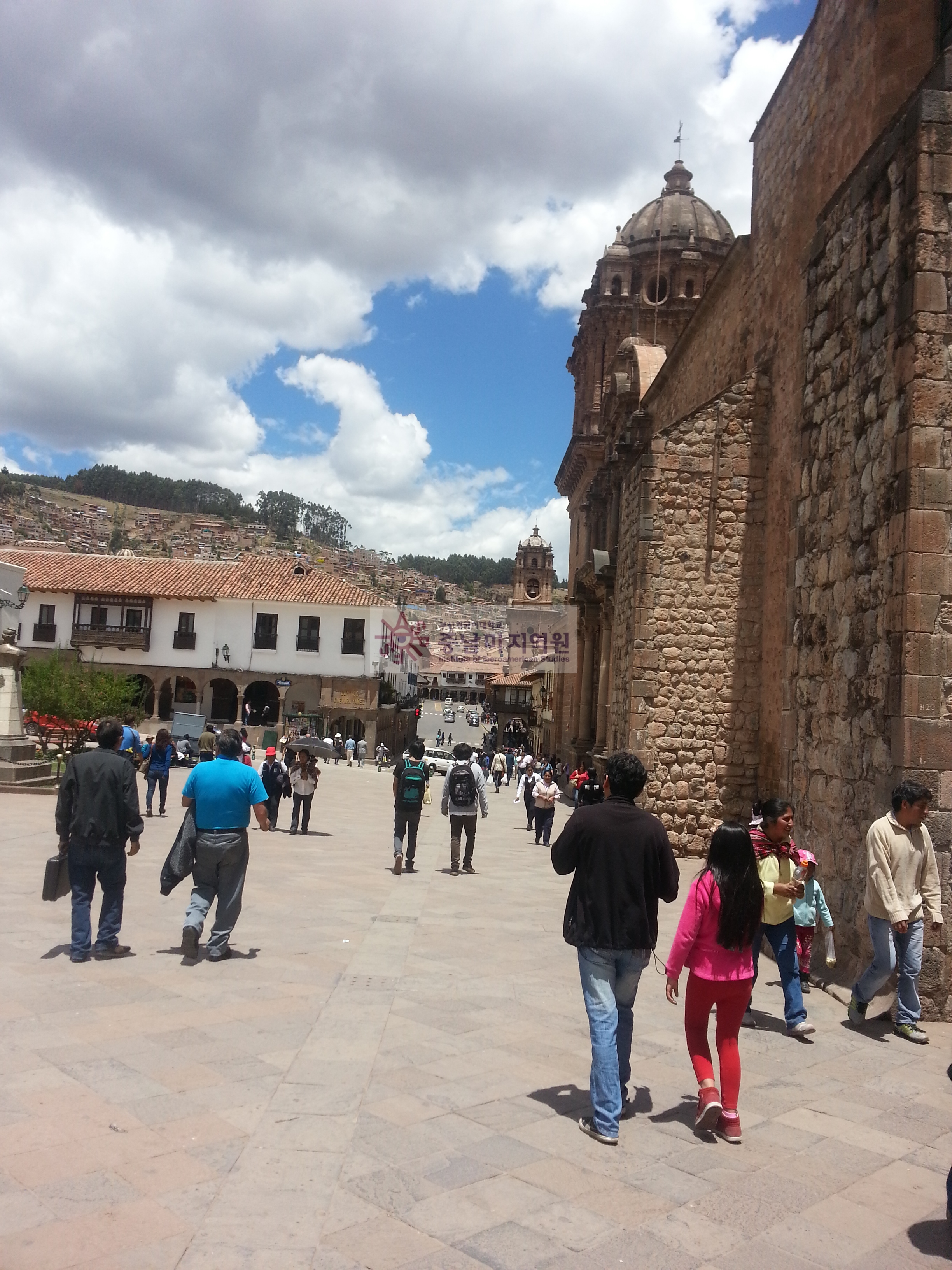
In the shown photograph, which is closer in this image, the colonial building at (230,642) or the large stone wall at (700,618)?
the large stone wall at (700,618)

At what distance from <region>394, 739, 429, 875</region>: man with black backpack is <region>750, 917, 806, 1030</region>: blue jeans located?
5.54 meters

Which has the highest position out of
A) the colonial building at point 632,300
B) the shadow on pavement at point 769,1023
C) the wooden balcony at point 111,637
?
the colonial building at point 632,300

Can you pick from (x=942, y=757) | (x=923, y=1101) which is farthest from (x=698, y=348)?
(x=923, y=1101)

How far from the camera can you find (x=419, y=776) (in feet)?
35.9

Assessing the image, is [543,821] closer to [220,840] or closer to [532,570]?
[220,840]

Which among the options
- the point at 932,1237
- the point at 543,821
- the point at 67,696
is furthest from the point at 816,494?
the point at 67,696

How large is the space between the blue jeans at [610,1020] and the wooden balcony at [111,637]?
4270cm

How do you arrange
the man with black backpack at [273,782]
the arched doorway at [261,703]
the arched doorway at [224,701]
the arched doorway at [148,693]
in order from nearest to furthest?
the man with black backpack at [273,782] → the arched doorway at [261,703] → the arched doorway at [148,693] → the arched doorway at [224,701]

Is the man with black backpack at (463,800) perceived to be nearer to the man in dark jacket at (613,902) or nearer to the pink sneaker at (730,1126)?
the man in dark jacket at (613,902)

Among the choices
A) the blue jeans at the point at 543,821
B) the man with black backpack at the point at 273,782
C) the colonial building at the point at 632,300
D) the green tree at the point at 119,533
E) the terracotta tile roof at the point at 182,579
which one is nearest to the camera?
the man with black backpack at the point at 273,782

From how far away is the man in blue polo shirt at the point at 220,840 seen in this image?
21.2ft

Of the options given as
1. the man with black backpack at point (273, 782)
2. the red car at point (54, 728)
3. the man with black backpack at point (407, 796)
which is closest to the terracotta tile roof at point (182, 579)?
the red car at point (54, 728)

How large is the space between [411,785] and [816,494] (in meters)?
5.44

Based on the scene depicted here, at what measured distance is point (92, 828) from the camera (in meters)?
6.18
